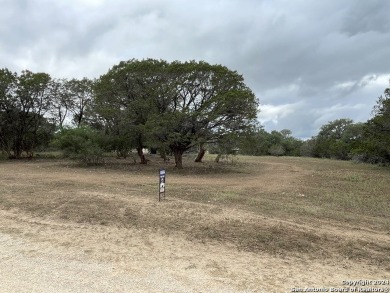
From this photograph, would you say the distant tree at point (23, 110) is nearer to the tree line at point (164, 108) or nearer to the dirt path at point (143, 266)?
the tree line at point (164, 108)

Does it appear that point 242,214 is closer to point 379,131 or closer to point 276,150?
point 379,131

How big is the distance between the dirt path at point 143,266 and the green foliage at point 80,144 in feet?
54.9

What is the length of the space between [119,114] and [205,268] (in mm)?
18754

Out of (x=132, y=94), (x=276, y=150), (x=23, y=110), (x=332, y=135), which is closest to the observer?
(x=132, y=94)

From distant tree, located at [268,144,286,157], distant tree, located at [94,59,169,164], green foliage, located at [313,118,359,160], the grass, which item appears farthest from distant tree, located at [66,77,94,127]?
distant tree, located at [268,144,286,157]

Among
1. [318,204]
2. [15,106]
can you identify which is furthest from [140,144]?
[318,204]

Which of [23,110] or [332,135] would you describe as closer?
[23,110]

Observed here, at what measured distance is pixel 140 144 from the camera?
26.0 m

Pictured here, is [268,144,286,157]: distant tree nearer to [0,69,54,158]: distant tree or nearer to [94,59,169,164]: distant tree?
[0,69,54,158]: distant tree

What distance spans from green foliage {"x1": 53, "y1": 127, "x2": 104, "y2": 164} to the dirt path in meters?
16.7

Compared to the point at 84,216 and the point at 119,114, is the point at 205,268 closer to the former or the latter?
the point at 84,216

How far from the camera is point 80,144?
2275 cm

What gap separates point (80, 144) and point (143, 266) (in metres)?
19.5

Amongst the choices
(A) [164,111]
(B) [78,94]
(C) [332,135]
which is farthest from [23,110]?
(C) [332,135]
